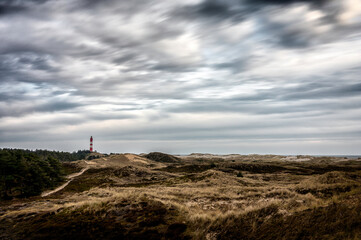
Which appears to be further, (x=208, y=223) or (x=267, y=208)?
(x=267, y=208)

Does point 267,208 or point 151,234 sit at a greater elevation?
point 267,208

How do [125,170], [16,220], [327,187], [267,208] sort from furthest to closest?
[125,170] < [327,187] < [16,220] < [267,208]

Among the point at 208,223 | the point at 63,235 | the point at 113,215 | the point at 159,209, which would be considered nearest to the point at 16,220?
the point at 63,235

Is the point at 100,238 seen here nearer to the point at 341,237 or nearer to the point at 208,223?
the point at 208,223

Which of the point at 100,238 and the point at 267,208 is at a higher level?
the point at 267,208

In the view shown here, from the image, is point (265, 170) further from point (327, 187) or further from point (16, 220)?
point (16, 220)

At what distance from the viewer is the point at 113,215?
1588cm

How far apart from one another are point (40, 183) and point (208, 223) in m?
54.0

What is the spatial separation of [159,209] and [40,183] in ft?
162

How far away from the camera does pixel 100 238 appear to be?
1286 cm

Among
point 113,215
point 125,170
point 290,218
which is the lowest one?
point 125,170

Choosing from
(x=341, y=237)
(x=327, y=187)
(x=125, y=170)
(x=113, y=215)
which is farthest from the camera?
(x=125, y=170)

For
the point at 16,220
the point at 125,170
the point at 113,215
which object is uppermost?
the point at 113,215

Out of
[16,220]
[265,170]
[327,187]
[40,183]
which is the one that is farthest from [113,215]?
[265,170]
